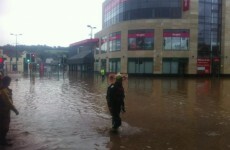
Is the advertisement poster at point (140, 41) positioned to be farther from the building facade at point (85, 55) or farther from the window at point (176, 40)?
the building facade at point (85, 55)

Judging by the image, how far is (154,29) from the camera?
49.8m

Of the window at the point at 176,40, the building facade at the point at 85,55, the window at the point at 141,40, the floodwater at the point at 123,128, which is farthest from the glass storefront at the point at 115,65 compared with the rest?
the floodwater at the point at 123,128

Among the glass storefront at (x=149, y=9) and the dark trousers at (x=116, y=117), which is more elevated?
the glass storefront at (x=149, y=9)

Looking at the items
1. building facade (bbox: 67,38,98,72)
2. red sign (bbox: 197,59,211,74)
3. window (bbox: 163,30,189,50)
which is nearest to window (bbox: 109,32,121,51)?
window (bbox: 163,30,189,50)

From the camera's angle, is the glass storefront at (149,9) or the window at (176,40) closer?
the window at (176,40)

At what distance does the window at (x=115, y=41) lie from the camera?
2114 inches

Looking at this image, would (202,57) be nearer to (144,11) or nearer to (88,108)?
(144,11)

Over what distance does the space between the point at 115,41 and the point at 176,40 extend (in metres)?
10.6

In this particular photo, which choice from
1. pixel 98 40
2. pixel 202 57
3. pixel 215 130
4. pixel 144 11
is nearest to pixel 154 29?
pixel 144 11

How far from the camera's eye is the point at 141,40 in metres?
50.6

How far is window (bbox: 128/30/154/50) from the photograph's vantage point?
Result: 50.0m

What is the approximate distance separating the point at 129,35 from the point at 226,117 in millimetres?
40855

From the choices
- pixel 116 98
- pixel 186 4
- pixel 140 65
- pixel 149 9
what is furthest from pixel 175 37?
pixel 116 98

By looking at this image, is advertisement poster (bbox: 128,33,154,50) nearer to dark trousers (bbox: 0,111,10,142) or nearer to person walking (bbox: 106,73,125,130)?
person walking (bbox: 106,73,125,130)
